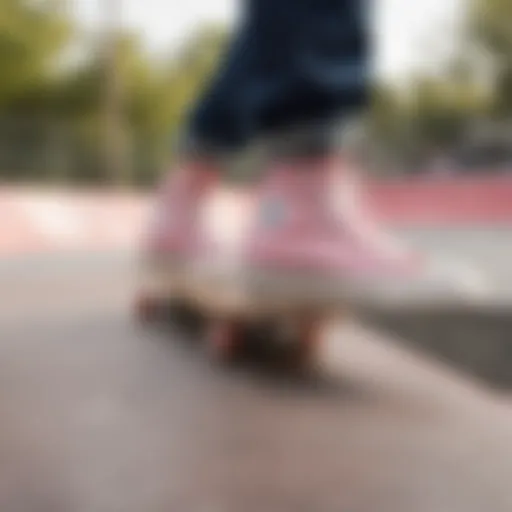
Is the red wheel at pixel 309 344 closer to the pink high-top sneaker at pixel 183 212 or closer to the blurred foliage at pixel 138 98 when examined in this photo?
the pink high-top sneaker at pixel 183 212

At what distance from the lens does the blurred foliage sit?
4.05ft

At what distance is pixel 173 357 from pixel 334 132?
0.18 metres

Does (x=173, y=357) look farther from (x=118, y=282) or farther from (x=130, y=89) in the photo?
(x=130, y=89)

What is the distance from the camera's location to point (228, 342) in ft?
2.07

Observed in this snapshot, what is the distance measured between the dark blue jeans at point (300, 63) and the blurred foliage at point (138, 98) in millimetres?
369

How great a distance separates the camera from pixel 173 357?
2.07 feet

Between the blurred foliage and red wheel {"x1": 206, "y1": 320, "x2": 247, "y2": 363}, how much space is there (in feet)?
1.62

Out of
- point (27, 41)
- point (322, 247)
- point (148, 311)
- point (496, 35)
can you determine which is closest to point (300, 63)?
point (322, 247)

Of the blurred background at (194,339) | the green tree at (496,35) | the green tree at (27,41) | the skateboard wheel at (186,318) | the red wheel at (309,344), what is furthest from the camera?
the green tree at (496,35)

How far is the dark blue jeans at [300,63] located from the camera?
0.65 metres

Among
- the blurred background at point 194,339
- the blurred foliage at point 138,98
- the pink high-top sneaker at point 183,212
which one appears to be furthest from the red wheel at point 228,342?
the blurred foliage at point 138,98

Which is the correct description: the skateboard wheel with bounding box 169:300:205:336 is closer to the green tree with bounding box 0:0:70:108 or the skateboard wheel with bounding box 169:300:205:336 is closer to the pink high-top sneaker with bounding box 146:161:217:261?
the pink high-top sneaker with bounding box 146:161:217:261

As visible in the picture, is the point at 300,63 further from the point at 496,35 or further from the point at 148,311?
the point at 496,35

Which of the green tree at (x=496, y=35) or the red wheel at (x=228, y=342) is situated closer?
the red wheel at (x=228, y=342)
